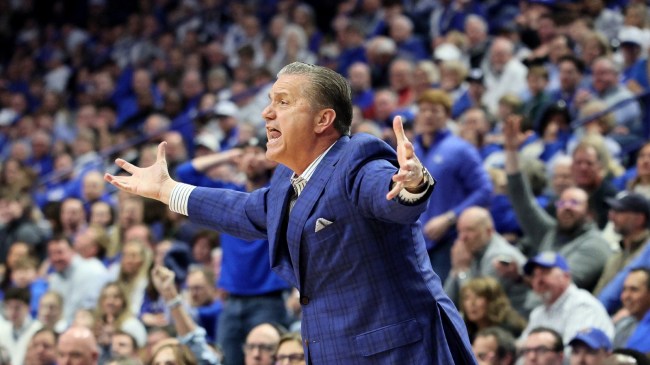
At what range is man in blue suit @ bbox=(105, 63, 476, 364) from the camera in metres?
3.46

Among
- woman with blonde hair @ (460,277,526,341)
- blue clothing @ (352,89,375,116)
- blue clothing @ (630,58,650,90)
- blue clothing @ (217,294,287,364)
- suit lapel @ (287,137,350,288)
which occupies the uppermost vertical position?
blue clothing @ (352,89,375,116)

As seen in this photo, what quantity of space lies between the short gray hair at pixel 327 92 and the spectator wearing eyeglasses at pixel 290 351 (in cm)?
221

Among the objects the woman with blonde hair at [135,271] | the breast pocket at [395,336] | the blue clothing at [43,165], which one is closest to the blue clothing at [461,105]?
the woman with blonde hair at [135,271]

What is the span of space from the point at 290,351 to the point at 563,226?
230 cm

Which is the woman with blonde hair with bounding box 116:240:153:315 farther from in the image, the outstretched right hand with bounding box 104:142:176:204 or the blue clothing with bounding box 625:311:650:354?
the outstretched right hand with bounding box 104:142:176:204

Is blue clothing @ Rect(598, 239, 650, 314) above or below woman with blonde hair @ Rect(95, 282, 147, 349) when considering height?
below

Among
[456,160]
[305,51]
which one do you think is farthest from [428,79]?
[456,160]

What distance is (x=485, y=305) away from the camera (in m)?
6.47

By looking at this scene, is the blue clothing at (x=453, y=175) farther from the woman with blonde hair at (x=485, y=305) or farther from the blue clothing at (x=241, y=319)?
the blue clothing at (x=241, y=319)

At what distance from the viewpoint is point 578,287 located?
701 cm

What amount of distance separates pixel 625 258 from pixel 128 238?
12.9 feet

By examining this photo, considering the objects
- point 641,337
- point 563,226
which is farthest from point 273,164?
point 641,337

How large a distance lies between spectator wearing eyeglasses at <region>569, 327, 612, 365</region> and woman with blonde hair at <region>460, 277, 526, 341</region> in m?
0.72

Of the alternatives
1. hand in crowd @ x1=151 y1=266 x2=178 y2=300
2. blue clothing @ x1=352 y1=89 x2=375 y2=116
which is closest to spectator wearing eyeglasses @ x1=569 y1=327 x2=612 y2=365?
hand in crowd @ x1=151 y1=266 x2=178 y2=300
